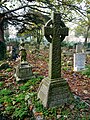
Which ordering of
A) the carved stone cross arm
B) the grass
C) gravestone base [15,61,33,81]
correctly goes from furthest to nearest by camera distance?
gravestone base [15,61,33,81] → the carved stone cross arm → the grass

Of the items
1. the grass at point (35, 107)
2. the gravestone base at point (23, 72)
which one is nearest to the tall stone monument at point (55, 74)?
the grass at point (35, 107)

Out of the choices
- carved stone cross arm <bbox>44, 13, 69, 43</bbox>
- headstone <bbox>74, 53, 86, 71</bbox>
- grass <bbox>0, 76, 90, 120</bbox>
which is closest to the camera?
grass <bbox>0, 76, 90, 120</bbox>

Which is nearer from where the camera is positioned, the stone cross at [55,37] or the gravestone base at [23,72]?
the stone cross at [55,37]

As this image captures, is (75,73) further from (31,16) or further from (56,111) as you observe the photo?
(31,16)

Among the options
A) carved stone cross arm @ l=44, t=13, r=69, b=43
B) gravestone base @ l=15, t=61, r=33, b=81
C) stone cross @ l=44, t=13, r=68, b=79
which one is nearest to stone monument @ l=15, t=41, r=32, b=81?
gravestone base @ l=15, t=61, r=33, b=81

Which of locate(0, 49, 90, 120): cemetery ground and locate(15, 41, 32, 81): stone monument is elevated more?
locate(15, 41, 32, 81): stone monument

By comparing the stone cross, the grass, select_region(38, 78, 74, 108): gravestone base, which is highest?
the stone cross

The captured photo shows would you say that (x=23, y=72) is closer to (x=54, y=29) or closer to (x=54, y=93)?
(x=54, y=93)

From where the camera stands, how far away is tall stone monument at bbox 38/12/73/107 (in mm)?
4879

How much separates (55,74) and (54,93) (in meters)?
0.54

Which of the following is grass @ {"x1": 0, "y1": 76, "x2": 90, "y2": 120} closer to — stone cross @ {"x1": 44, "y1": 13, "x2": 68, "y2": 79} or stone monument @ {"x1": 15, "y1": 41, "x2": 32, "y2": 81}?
stone cross @ {"x1": 44, "y1": 13, "x2": 68, "y2": 79}

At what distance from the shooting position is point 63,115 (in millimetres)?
4492

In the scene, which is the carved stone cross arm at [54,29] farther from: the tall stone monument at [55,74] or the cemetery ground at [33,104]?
the cemetery ground at [33,104]

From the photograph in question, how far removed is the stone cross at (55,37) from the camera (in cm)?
488
